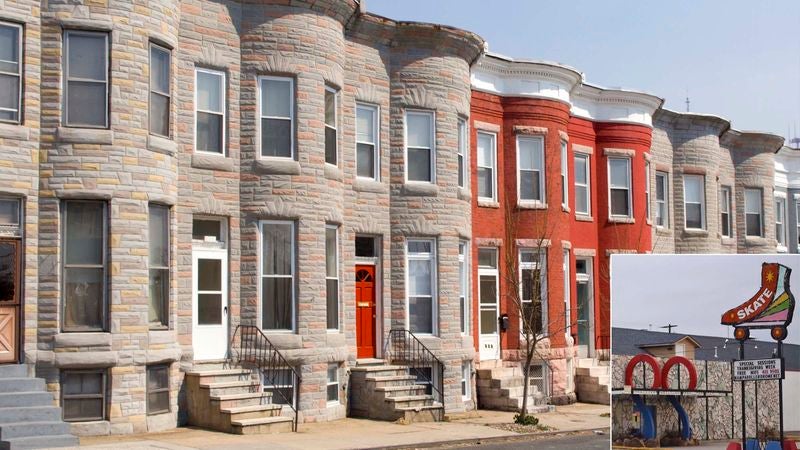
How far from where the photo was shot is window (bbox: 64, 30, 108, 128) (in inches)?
709

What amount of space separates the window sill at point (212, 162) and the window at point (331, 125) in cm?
231

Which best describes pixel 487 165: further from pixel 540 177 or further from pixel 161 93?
pixel 161 93

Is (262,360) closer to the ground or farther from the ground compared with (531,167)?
closer to the ground

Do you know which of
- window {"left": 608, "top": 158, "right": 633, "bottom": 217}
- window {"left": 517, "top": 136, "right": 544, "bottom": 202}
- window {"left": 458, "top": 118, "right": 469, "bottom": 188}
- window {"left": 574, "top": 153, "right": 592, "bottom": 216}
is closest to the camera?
window {"left": 458, "top": 118, "right": 469, "bottom": 188}

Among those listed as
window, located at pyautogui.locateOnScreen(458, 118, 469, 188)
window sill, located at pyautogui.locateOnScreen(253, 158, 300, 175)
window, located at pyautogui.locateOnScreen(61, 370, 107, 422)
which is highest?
window, located at pyautogui.locateOnScreen(458, 118, 469, 188)

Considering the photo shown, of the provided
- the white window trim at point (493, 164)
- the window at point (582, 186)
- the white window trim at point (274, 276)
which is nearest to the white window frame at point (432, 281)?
the white window trim at point (493, 164)

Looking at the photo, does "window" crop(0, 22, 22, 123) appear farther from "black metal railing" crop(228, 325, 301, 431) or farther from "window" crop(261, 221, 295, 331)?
"black metal railing" crop(228, 325, 301, 431)

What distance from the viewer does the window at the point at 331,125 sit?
22.4 metres

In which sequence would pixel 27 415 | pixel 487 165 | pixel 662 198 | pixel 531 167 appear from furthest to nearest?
pixel 662 198, pixel 531 167, pixel 487 165, pixel 27 415

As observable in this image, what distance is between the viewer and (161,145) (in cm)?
1895

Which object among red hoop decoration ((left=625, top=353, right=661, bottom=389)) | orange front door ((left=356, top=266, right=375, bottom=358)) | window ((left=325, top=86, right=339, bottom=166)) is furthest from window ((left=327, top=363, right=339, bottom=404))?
red hoop decoration ((left=625, top=353, right=661, bottom=389))

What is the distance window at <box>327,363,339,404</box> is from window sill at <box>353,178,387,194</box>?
3869mm

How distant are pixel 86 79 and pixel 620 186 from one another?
18293 millimetres

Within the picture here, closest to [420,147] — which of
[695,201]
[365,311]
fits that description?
[365,311]
